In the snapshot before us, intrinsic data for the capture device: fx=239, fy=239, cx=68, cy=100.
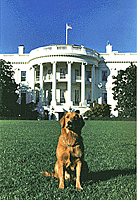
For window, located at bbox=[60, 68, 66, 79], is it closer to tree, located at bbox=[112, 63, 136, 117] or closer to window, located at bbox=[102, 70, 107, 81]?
window, located at bbox=[102, 70, 107, 81]

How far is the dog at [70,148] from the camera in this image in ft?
11.1

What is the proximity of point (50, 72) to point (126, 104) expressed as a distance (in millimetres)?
14787

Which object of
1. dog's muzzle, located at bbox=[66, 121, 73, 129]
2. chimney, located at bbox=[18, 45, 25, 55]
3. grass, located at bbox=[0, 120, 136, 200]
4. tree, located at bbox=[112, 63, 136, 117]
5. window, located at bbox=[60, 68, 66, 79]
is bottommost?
grass, located at bbox=[0, 120, 136, 200]

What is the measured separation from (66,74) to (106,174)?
3416cm

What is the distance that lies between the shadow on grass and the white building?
29049 millimetres

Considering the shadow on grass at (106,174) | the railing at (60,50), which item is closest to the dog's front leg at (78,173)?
the shadow on grass at (106,174)

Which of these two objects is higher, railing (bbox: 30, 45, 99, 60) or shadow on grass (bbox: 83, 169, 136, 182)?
railing (bbox: 30, 45, 99, 60)

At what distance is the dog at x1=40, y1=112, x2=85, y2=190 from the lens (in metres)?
3.39

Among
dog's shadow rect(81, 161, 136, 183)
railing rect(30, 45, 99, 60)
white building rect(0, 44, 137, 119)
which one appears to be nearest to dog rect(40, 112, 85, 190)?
dog's shadow rect(81, 161, 136, 183)

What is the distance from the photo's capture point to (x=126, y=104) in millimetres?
29719

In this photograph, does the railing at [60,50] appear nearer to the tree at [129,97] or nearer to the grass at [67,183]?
the tree at [129,97]

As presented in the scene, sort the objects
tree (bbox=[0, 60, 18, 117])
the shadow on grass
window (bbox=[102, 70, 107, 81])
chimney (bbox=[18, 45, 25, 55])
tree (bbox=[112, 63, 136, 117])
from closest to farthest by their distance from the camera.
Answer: the shadow on grass < tree (bbox=[112, 63, 136, 117]) < tree (bbox=[0, 60, 18, 117]) < window (bbox=[102, 70, 107, 81]) < chimney (bbox=[18, 45, 25, 55])

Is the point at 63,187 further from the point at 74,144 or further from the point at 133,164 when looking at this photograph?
the point at 133,164

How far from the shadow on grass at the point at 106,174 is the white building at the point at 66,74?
29049 mm
